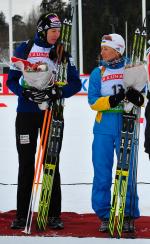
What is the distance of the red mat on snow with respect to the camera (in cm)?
412

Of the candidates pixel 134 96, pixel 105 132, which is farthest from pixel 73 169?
pixel 134 96

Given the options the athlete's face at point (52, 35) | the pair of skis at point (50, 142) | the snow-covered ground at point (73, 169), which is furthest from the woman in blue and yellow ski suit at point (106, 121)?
the snow-covered ground at point (73, 169)

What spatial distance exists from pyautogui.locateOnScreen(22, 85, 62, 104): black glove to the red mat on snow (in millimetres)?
844

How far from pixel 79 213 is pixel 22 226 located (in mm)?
666

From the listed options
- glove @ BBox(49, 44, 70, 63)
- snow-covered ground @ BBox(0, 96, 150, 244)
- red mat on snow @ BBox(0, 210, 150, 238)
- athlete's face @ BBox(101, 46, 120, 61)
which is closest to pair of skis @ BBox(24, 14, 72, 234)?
glove @ BBox(49, 44, 70, 63)

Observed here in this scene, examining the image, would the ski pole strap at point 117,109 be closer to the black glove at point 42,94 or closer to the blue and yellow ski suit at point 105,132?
the blue and yellow ski suit at point 105,132

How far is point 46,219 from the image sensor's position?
170 inches

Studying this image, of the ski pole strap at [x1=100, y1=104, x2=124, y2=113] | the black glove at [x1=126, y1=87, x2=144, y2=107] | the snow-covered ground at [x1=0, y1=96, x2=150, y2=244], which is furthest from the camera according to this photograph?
the snow-covered ground at [x1=0, y1=96, x2=150, y2=244]

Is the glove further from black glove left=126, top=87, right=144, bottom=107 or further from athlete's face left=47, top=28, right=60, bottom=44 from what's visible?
black glove left=126, top=87, right=144, bottom=107

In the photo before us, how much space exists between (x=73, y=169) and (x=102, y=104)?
250cm

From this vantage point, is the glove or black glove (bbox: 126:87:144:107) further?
the glove

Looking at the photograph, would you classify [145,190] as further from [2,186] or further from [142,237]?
[142,237]

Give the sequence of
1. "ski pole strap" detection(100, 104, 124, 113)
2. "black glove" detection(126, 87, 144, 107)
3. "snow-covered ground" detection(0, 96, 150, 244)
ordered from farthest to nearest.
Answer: "snow-covered ground" detection(0, 96, 150, 244)
"ski pole strap" detection(100, 104, 124, 113)
"black glove" detection(126, 87, 144, 107)

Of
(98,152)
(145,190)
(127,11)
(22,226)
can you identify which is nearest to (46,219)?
(22,226)
